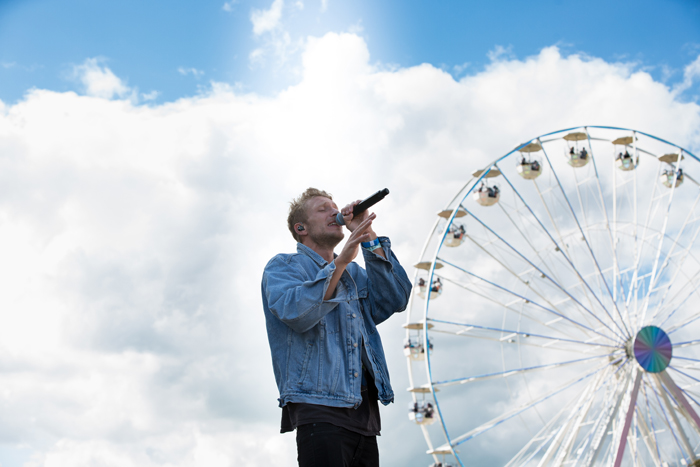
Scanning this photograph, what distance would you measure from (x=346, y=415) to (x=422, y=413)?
10.2 metres

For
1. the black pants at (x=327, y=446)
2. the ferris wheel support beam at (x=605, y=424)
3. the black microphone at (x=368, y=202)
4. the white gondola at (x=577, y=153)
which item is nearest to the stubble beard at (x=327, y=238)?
the black microphone at (x=368, y=202)

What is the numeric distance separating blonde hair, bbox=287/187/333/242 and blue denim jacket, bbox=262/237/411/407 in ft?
0.58

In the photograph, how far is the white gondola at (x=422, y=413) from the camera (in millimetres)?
12258

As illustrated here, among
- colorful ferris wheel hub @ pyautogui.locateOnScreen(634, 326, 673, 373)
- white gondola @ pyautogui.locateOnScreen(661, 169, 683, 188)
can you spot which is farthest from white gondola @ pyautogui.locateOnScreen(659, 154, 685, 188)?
colorful ferris wheel hub @ pyautogui.locateOnScreen(634, 326, 673, 373)

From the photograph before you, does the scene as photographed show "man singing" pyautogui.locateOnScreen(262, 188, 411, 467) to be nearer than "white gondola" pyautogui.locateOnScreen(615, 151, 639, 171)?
Yes

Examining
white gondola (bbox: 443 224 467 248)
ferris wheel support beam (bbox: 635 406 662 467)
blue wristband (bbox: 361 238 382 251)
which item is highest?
white gondola (bbox: 443 224 467 248)

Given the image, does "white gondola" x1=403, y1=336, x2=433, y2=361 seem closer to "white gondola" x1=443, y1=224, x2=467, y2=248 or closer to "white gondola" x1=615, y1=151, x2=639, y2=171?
"white gondola" x1=443, y1=224, x2=467, y2=248

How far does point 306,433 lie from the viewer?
8.27 feet

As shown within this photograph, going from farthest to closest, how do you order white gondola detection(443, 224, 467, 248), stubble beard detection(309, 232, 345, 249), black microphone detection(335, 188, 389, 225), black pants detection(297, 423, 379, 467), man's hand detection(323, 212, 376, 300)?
white gondola detection(443, 224, 467, 248) → stubble beard detection(309, 232, 345, 249) → black microphone detection(335, 188, 389, 225) → man's hand detection(323, 212, 376, 300) → black pants detection(297, 423, 379, 467)

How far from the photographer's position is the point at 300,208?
3236mm

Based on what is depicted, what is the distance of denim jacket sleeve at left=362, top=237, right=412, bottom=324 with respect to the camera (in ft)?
9.68

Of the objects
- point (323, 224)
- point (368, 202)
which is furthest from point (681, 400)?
point (368, 202)

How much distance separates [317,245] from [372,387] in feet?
2.48

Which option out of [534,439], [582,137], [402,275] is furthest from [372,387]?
[582,137]
